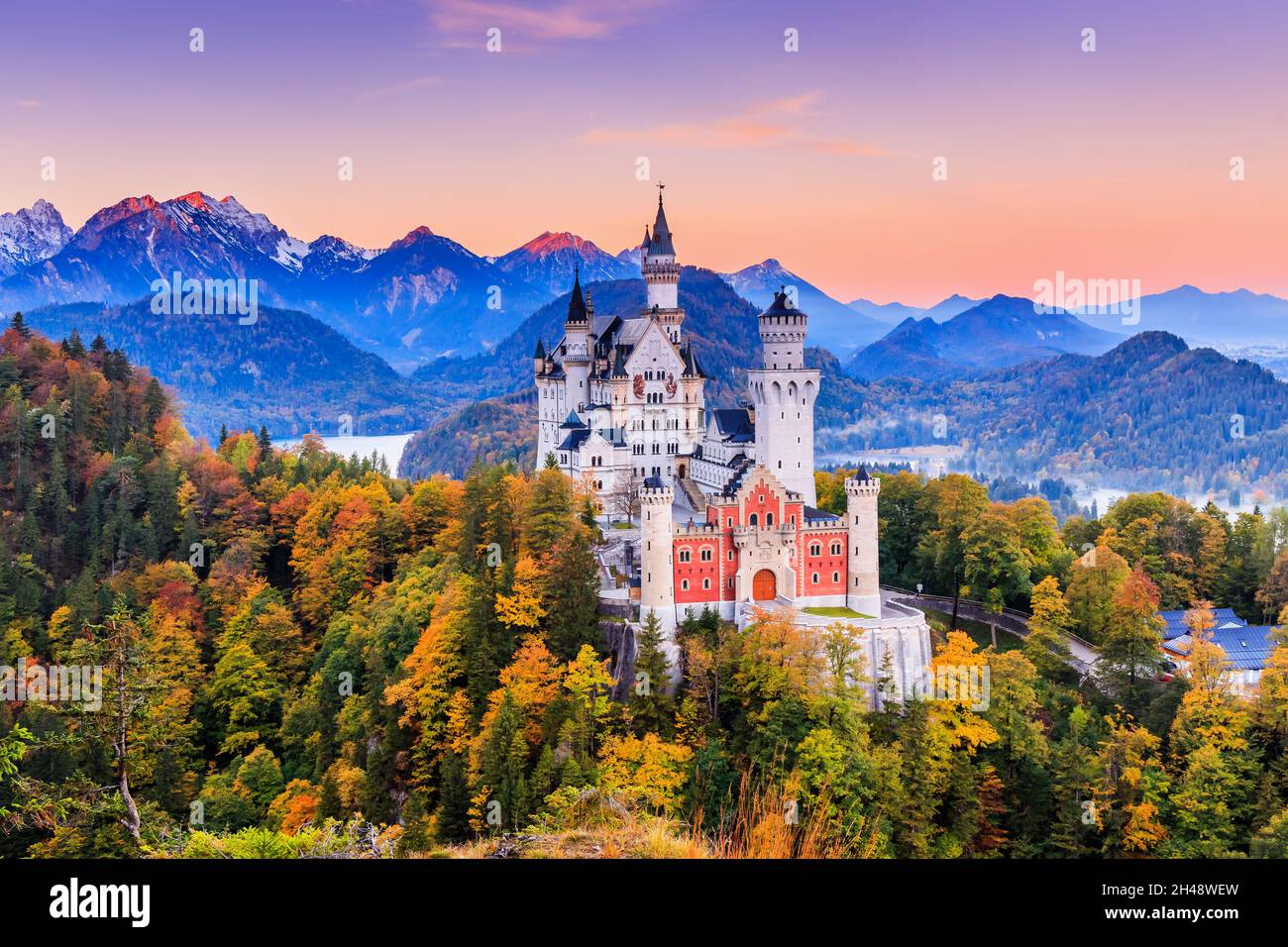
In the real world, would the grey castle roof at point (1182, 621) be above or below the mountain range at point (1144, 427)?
below

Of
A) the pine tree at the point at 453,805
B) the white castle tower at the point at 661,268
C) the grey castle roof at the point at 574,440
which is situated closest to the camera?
the pine tree at the point at 453,805

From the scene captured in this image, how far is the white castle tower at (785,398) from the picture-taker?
44188mm

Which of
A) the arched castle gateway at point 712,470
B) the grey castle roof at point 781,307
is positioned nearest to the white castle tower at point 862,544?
the arched castle gateway at point 712,470

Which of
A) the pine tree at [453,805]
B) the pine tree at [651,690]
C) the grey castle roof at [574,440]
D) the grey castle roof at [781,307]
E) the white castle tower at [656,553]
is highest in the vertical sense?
the grey castle roof at [781,307]

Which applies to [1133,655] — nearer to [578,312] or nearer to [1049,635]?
[1049,635]

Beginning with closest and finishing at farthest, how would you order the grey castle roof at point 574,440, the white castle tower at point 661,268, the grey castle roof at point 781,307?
the grey castle roof at point 781,307 → the grey castle roof at point 574,440 → the white castle tower at point 661,268

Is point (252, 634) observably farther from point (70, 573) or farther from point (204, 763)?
point (70, 573)

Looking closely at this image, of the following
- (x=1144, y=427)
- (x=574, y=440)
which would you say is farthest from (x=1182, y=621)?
(x=1144, y=427)

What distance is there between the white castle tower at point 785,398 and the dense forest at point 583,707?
8323mm

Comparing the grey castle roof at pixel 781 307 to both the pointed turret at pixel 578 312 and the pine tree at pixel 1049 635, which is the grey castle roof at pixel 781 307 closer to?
the pine tree at pixel 1049 635

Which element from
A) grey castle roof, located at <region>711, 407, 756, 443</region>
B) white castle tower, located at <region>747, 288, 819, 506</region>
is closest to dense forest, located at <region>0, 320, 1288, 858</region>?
grey castle roof, located at <region>711, 407, 756, 443</region>

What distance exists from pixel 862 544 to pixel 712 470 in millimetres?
14396
